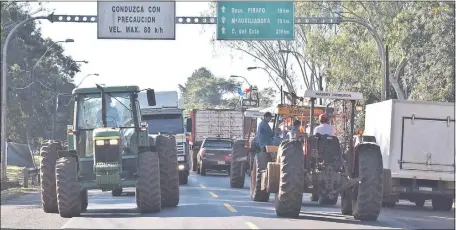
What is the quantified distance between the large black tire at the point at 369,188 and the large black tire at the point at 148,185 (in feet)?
13.6

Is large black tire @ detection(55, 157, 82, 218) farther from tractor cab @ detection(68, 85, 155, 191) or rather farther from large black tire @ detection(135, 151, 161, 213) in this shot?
large black tire @ detection(135, 151, 161, 213)

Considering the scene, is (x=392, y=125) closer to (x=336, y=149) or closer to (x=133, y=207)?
(x=336, y=149)

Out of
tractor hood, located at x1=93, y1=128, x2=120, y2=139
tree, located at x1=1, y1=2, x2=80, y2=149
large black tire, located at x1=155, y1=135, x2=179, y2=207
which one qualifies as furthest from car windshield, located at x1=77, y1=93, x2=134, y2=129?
tree, located at x1=1, y1=2, x2=80, y2=149

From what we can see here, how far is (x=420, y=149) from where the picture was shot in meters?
23.9

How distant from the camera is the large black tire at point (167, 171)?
70.8 feet

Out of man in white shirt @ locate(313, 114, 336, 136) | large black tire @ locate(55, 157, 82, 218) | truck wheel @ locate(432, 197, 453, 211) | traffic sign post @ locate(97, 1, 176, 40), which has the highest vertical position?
traffic sign post @ locate(97, 1, 176, 40)

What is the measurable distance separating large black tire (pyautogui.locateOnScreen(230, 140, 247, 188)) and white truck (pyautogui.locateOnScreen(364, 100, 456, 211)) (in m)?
6.27

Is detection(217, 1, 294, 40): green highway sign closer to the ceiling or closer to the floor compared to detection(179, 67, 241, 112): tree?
closer to the ceiling

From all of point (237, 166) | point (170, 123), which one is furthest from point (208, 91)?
point (237, 166)

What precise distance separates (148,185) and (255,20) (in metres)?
14.9

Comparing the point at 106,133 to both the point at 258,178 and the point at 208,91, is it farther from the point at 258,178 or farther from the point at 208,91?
the point at 208,91

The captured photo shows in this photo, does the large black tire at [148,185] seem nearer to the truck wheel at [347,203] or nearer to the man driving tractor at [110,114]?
the man driving tractor at [110,114]

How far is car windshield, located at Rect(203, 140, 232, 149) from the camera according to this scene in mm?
43750

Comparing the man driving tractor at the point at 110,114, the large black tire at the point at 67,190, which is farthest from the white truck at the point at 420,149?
the large black tire at the point at 67,190
